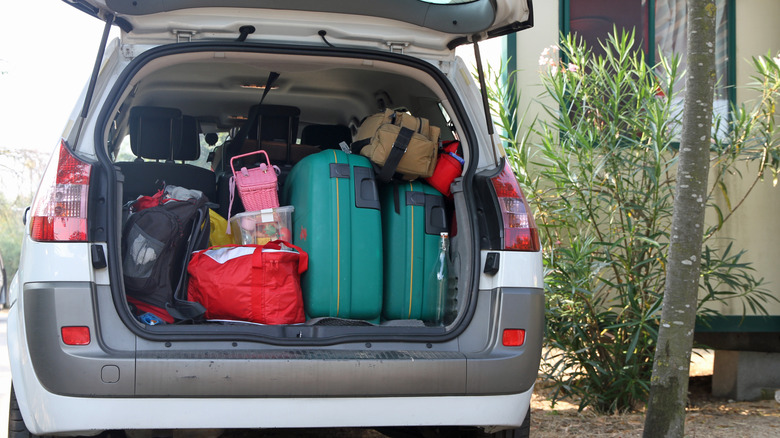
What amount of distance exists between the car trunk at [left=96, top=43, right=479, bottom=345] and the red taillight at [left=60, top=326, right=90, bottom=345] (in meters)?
0.13

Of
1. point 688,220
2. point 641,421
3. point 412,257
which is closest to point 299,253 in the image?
point 412,257

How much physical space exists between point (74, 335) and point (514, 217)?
1527mm

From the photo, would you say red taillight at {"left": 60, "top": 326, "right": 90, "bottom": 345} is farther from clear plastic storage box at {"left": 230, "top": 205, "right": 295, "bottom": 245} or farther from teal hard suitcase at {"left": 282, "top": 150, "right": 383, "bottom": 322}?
clear plastic storage box at {"left": 230, "top": 205, "right": 295, "bottom": 245}

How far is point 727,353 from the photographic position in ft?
19.1

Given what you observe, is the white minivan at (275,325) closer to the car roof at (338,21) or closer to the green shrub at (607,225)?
the car roof at (338,21)

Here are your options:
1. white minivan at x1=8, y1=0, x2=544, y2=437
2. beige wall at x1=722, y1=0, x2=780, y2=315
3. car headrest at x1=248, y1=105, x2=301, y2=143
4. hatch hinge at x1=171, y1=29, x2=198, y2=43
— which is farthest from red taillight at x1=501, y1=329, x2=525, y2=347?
beige wall at x1=722, y1=0, x2=780, y2=315

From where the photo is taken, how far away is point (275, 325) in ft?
9.27

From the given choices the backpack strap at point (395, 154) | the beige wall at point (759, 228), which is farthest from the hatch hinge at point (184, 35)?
the beige wall at point (759, 228)

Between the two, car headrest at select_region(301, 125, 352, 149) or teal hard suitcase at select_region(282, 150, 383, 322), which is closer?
teal hard suitcase at select_region(282, 150, 383, 322)

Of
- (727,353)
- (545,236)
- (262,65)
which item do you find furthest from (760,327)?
(262,65)

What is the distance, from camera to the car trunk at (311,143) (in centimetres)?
272

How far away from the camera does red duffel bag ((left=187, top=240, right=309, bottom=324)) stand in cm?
287

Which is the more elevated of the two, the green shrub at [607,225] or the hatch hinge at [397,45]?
the hatch hinge at [397,45]

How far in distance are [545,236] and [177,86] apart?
95.3 inches
